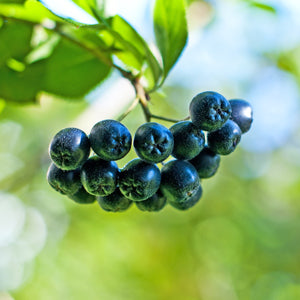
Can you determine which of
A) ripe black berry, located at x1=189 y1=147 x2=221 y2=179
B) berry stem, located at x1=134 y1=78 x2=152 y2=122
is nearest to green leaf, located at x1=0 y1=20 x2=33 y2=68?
berry stem, located at x1=134 y1=78 x2=152 y2=122


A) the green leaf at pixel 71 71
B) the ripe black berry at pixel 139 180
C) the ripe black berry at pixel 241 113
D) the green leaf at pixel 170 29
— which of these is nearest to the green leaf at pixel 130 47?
the green leaf at pixel 170 29

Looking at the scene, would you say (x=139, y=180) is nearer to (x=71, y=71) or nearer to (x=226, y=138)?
(x=226, y=138)

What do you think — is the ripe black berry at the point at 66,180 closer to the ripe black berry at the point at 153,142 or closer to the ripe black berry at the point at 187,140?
the ripe black berry at the point at 153,142

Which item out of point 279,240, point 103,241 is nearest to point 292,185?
point 279,240

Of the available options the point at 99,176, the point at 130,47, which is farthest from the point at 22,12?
the point at 99,176

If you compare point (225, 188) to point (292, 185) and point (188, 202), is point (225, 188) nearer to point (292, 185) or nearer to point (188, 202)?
point (292, 185)

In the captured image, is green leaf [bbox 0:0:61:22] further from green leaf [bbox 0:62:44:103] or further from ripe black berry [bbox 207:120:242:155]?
ripe black berry [bbox 207:120:242:155]
